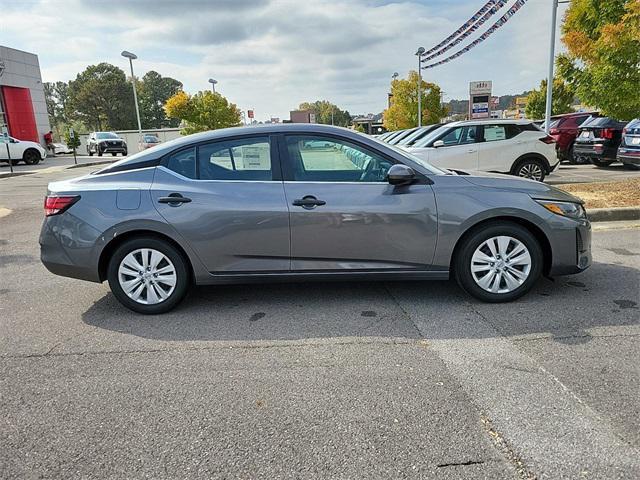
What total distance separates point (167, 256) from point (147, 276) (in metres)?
0.25

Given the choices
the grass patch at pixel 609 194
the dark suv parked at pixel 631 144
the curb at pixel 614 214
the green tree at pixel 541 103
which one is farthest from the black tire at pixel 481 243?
the green tree at pixel 541 103

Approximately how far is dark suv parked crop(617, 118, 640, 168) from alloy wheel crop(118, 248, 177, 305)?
10769 millimetres

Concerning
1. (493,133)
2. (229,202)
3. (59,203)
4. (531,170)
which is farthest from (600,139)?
(59,203)

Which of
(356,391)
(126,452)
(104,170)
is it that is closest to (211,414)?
(126,452)

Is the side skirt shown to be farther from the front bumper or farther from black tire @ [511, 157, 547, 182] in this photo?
black tire @ [511, 157, 547, 182]

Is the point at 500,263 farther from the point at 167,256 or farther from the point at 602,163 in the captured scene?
the point at 602,163

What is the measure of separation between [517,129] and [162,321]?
30.7 feet

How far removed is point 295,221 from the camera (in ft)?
12.8

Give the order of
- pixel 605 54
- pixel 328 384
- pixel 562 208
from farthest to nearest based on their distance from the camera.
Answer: pixel 605 54 < pixel 562 208 < pixel 328 384

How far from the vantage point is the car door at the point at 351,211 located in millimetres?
3887

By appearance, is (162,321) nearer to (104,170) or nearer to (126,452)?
(104,170)

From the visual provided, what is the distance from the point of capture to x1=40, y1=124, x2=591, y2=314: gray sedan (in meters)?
3.89

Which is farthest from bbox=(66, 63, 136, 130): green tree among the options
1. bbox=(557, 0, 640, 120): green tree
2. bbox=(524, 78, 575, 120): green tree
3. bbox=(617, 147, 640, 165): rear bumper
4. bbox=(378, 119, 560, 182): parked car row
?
bbox=(617, 147, 640, 165): rear bumper

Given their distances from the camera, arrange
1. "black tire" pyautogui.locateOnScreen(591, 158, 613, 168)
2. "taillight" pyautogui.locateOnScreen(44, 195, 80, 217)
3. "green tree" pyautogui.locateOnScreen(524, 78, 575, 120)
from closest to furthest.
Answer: "taillight" pyautogui.locateOnScreen(44, 195, 80, 217) → "black tire" pyautogui.locateOnScreen(591, 158, 613, 168) → "green tree" pyautogui.locateOnScreen(524, 78, 575, 120)
